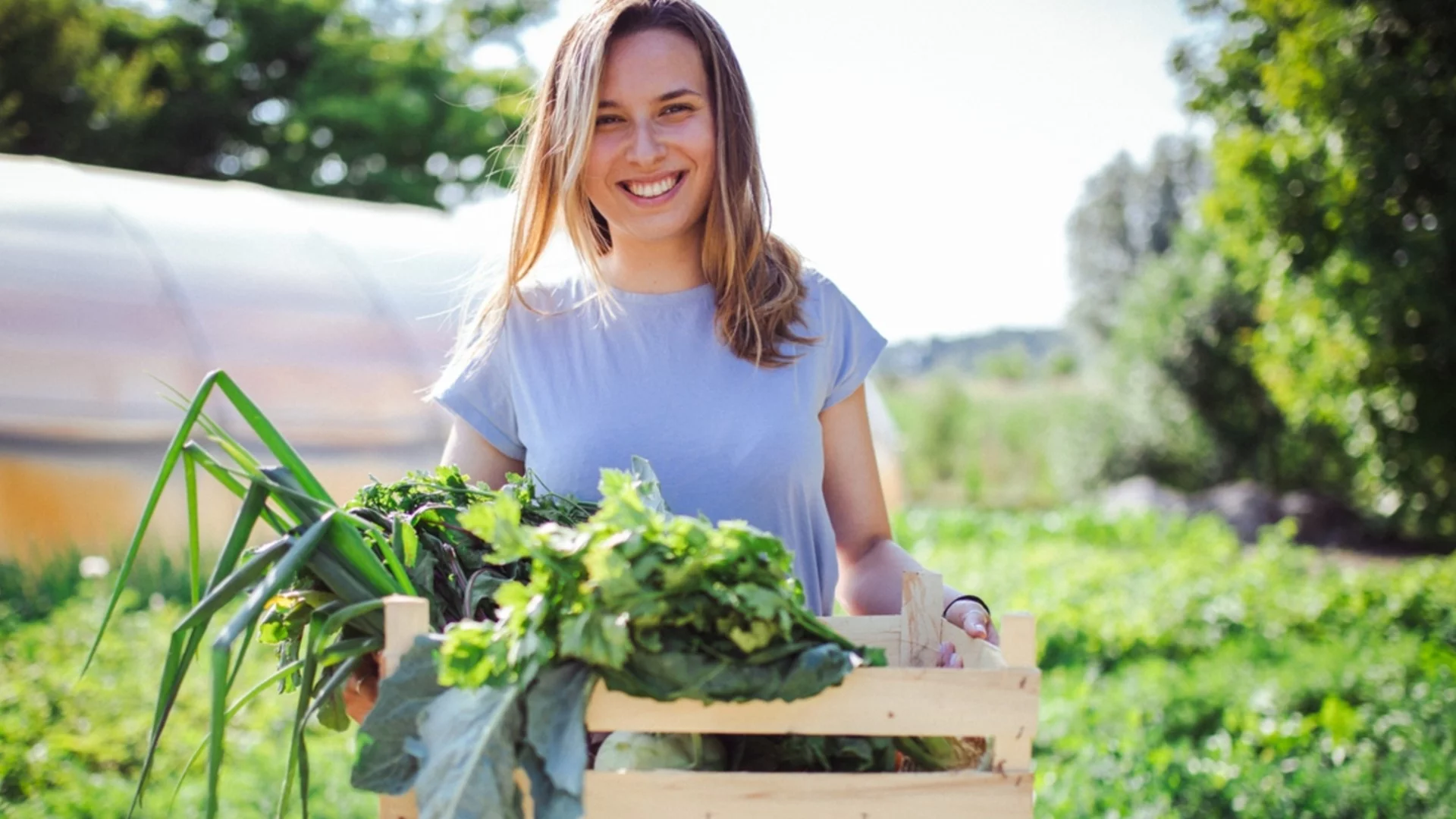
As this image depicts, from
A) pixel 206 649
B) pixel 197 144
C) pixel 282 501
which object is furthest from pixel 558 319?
pixel 197 144

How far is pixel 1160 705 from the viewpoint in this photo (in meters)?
5.50

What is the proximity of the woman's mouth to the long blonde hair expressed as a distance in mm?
76

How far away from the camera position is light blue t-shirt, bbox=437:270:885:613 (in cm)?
198

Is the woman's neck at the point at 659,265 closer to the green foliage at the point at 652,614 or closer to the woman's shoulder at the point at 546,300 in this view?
the woman's shoulder at the point at 546,300

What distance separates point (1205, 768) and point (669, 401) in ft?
10.6

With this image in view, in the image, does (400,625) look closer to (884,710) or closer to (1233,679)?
(884,710)

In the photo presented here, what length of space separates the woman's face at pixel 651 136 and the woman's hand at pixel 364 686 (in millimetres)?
836

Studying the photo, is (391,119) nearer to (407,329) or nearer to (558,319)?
(407,329)

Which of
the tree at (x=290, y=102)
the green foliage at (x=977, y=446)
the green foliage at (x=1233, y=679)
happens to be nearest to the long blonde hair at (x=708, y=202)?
the green foliage at (x=1233, y=679)

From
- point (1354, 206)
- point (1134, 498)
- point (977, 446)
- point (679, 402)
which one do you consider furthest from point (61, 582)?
point (977, 446)

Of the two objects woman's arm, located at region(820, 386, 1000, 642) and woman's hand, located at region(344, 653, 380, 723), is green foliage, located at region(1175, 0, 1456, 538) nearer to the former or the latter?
woman's arm, located at region(820, 386, 1000, 642)

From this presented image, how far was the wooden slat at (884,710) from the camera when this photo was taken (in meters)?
1.31

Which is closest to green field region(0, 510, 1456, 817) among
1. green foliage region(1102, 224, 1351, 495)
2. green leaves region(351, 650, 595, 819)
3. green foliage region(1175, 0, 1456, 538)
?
green foliage region(1175, 0, 1456, 538)

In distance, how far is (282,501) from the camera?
1.44 m
